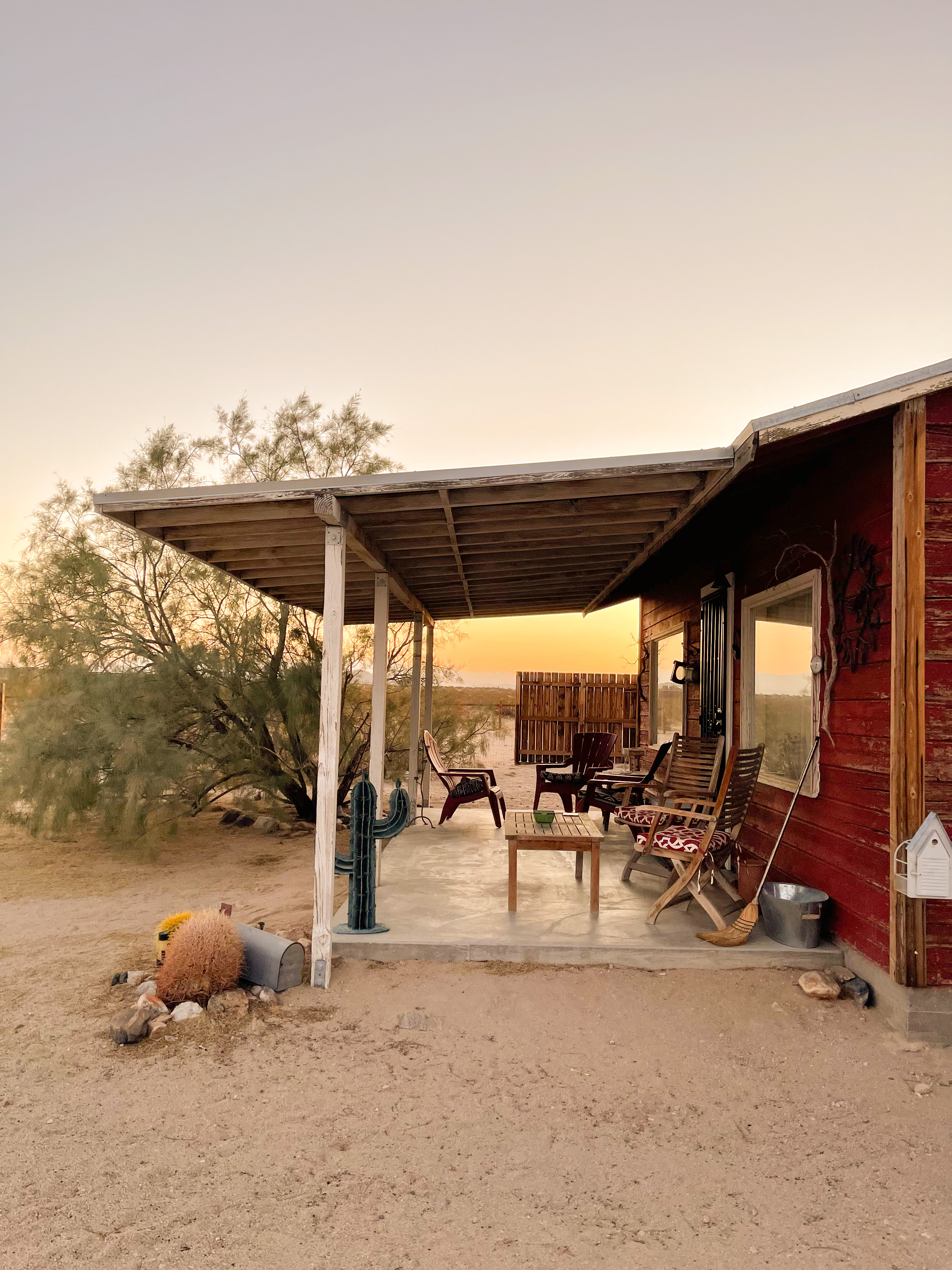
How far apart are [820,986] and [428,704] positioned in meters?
6.27

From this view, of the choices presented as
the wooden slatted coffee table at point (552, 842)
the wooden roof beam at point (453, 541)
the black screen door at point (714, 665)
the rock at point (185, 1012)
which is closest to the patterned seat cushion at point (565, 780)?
the black screen door at point (714, 665)

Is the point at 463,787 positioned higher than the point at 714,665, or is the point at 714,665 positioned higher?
the point at 714,665

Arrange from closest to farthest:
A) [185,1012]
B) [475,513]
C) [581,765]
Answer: [185,1012] → [475,513] → [581,765]

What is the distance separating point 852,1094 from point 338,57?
9243 millimetres

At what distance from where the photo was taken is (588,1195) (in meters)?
2.21

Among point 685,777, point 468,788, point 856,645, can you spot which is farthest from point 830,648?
point 468,788

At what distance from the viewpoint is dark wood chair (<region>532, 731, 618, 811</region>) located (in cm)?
806

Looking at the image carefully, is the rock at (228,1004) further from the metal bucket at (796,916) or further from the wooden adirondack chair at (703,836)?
the metal bucket at (796,916)

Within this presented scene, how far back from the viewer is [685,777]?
17.7ft

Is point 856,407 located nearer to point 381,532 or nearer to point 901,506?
point 901,506

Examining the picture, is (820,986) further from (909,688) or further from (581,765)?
(581,765)

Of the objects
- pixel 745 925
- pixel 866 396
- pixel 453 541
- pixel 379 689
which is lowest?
pixel 745 925

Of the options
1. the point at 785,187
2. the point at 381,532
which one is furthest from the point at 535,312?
the point at 381,532

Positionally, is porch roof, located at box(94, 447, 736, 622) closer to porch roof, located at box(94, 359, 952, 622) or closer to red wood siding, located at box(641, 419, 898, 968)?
porch roof, located at box(94, 359, 952, 622)
